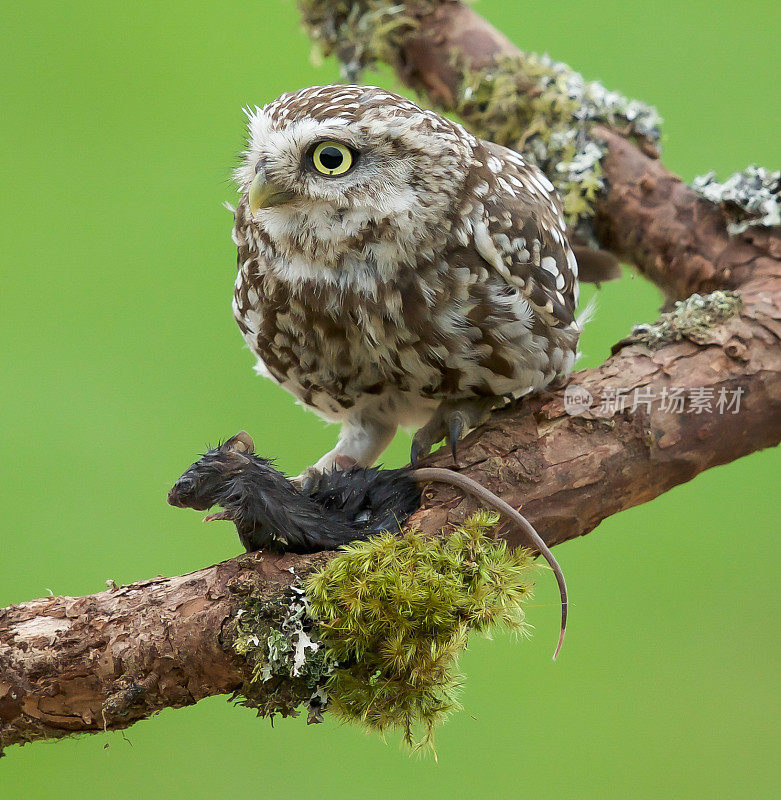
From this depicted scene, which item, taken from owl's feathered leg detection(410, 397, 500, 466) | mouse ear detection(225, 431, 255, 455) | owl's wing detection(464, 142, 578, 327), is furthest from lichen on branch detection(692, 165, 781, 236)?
mouse ear detection(225, 431, 255, 455)

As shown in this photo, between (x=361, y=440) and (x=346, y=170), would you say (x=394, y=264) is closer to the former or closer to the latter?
(x=346, y=170)

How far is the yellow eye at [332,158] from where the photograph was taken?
1.37 m

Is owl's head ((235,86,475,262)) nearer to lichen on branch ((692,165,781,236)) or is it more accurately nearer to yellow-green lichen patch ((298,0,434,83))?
lichen on branch ((692,165,781,236))

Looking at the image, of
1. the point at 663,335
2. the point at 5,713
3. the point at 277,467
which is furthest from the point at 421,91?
the point at 5,713

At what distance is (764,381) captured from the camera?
1.88 metres

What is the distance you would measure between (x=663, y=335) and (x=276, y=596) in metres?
1.07

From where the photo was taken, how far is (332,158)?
1.37 metres

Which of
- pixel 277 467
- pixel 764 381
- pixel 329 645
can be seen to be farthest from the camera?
pixel 764 381

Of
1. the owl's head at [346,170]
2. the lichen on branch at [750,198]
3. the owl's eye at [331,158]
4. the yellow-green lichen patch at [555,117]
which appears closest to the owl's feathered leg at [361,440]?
the owl's head at [346,170]

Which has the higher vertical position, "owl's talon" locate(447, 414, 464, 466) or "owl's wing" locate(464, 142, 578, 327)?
"owl's wing" locate(464, 142, 578, 327)

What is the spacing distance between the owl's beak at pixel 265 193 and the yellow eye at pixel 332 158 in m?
0.07

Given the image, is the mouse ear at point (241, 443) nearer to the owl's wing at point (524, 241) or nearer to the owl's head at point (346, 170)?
the owl's head at point (346, 170)

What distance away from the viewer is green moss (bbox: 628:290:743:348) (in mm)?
1890

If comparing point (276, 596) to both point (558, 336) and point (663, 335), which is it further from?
point (663, 335)
